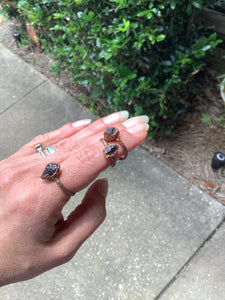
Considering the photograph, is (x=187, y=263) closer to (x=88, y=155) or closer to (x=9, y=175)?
(x=88, y=155)

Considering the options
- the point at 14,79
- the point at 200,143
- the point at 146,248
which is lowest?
the point at 146,248

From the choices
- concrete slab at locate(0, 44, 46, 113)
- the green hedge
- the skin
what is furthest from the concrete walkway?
concrete slab at locate(0, 44, 46, 113)

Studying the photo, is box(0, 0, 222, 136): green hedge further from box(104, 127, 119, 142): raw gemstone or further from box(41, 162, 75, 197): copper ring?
box(41, 162, 75, 197): copper ring

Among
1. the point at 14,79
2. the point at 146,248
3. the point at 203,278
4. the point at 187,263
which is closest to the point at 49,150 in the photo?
the point at 146,248

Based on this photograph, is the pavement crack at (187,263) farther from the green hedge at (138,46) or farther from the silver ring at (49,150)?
the silver ring at (49,150)

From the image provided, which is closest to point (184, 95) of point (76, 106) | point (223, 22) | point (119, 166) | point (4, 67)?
point (223, 22)

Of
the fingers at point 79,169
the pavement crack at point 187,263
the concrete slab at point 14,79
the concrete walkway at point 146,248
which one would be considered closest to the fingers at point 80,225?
the fingers at point 79,169

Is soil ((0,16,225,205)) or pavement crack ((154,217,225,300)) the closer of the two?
pavement crack ((154,217,225,300))
